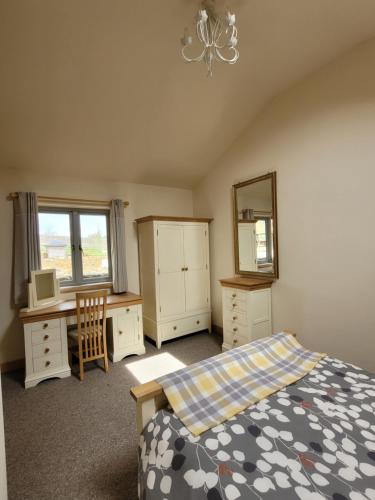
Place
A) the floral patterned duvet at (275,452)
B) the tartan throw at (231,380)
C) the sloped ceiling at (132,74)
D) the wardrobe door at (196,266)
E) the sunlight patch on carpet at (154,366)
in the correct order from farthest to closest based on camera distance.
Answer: the wardrobe door at (196,266)
the sunlight patch on carpet at (154,366)
the sloped ceiling at (132,74)
the tartan throw at (231,380)
the floral patterned duvet at (275,452)

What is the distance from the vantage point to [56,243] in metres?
3.10

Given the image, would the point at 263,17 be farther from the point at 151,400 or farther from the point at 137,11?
the point at 151,400

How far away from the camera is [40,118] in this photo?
2309 mm

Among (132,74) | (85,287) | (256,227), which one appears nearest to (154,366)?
(85,287)

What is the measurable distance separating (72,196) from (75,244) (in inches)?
24.7

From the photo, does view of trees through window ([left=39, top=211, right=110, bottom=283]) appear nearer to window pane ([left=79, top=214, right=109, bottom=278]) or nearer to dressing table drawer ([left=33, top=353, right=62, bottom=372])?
window pane ([left=79, top=214, right=109, bottom=278])

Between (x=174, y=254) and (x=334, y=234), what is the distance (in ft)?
6.32

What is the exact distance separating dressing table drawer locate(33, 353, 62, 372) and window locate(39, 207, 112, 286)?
922mm

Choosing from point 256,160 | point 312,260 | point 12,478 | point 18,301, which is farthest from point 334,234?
point 18,301

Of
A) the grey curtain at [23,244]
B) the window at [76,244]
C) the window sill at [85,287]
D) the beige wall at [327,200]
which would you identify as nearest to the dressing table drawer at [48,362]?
the grey curtain at [23,244]

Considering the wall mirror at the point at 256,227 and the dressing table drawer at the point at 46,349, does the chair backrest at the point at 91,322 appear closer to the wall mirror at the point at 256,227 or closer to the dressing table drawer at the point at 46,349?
the dressing table drawer at the point at 46,349

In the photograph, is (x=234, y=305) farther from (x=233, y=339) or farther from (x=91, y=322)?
(x=91, y=322)

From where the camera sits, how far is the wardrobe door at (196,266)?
11.5 ft

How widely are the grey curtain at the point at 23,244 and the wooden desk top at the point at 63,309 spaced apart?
0.36 metres
